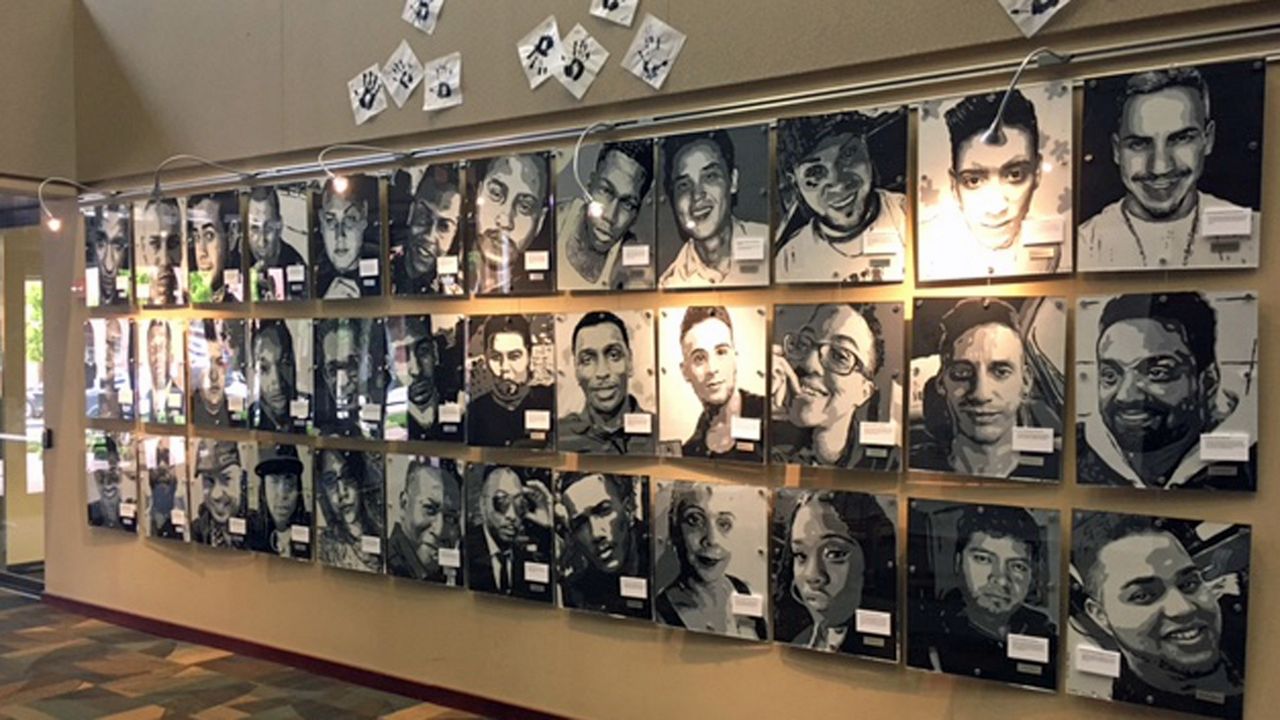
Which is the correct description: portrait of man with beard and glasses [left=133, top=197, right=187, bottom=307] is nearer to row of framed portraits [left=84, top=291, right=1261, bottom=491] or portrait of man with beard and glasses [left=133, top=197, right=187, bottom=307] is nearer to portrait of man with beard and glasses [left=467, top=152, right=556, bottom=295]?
row of framed portraits [left=84, top=291, right=1261, bottom=491]

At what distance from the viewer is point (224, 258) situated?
4527mm

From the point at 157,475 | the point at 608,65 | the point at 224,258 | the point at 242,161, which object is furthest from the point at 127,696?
the point at 608,65

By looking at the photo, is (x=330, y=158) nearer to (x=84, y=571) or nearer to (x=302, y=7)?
(x=302, y=7)

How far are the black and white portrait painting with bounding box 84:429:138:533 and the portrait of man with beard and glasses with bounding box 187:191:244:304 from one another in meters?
0.97

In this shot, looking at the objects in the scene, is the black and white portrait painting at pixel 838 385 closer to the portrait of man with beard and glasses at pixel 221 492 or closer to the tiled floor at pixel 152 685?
the tiled floor at pixel 152 685

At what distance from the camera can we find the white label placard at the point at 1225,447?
2.47 metres

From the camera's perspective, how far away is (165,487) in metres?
4.79

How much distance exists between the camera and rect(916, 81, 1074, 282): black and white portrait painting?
2684 mm

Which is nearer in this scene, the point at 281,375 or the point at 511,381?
the point at 511,381

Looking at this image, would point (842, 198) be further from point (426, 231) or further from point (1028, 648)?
point (426, 231)

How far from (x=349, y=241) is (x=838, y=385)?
7.33 ft

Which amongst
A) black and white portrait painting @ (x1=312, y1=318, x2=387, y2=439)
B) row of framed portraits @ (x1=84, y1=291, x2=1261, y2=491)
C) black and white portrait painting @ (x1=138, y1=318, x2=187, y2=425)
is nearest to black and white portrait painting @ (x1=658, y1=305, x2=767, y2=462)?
row of framed portraits @ (x1=84, y1=291, x2=1261, y2=491)

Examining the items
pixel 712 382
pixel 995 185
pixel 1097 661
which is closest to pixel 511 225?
pixel 712 382

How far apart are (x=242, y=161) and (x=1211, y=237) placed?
3888mm
